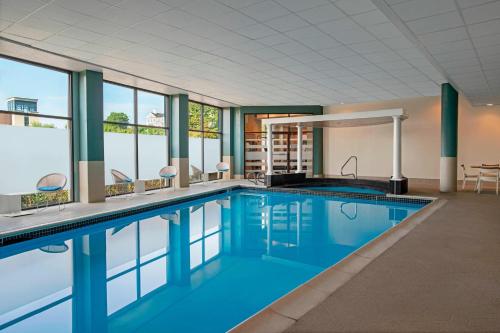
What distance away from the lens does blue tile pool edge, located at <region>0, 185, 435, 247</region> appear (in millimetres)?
4805

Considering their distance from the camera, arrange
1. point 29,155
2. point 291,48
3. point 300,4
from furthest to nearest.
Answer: point 29,155, point 291,48, point 300,4

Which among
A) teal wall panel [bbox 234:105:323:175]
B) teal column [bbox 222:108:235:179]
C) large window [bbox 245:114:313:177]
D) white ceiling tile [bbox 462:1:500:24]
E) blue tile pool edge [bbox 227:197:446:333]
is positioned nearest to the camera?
blue tile pool edge [bbox 227:197:446:333]

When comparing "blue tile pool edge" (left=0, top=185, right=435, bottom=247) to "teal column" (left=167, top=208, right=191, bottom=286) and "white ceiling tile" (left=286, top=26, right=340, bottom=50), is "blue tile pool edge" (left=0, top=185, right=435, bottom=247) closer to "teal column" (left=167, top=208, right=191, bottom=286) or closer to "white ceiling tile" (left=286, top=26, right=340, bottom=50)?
"teal column" (left=167, top=208, right=191, bottom=286)

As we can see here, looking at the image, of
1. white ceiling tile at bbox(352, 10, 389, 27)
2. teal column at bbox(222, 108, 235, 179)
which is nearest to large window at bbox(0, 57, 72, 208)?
white ceiling tile at bbox(352, 10, 389, 27)

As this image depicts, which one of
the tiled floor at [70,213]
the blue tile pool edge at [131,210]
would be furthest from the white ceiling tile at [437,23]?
the tiled floor at [70,213]

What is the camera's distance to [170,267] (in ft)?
12.9

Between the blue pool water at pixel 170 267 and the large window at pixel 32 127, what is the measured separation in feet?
6.80

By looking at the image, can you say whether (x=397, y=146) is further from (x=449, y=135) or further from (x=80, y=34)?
(x=80, y=34)

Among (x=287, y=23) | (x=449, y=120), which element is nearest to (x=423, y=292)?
(x=287, y=23)

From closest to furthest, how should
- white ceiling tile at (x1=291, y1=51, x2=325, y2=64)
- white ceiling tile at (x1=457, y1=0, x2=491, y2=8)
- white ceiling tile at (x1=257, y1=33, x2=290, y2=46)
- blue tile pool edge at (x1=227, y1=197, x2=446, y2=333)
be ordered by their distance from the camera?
blue tile pool edge at (x1=227, y1=197, x2=446, y2=333)
white ceiling tile at (x1=457, y1=0, x2=491, y2=8)
white ceiling tile at (x1=257, y1=33, x2=290, y2=46)
white ceiling tile at (x1=291, y1=51, x2=325, y2=64)

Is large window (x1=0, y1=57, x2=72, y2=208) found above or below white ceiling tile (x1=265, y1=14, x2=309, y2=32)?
below

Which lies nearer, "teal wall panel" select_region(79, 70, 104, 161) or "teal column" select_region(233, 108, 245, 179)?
"teal wall panel" select_region(79, 70, 104, 161)

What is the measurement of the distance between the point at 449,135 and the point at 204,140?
7.84 metres

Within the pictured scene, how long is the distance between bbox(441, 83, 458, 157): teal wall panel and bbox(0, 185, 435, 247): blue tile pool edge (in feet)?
5.78
